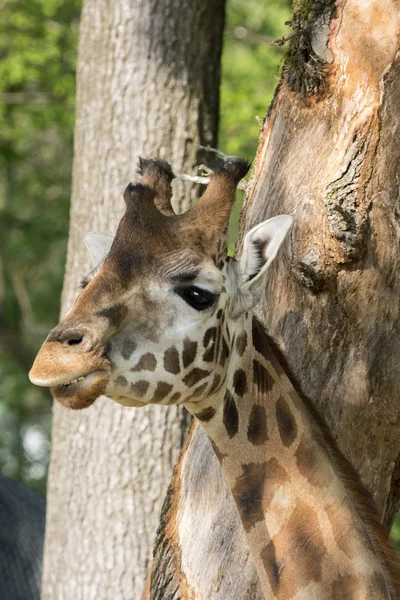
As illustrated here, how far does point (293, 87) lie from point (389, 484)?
185 cm

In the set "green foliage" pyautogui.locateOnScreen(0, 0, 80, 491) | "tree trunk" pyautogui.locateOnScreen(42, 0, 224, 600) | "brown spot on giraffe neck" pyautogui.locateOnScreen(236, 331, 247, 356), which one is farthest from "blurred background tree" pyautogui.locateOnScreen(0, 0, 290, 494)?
"brown spot on giraffe neck" pyautogui.locateOnScreen(236, 331, 247, 356)

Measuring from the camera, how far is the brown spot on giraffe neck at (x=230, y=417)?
3.44 m

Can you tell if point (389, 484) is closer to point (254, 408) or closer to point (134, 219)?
point (254, 408)

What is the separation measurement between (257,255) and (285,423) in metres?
0.66

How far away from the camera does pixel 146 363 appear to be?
3.16m

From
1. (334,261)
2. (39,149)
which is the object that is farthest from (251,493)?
(39,149)

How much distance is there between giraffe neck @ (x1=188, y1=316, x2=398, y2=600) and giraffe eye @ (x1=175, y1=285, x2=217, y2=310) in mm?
244

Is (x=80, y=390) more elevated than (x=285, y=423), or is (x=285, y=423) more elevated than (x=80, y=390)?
(x=80, y=390)

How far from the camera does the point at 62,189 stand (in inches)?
642

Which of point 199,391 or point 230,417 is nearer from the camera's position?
point 199,391

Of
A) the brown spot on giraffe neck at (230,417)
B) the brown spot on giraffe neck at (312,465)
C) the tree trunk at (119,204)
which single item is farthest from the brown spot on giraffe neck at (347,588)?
the tree trunk at (119,204)

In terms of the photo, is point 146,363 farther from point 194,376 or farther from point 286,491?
point 286,491

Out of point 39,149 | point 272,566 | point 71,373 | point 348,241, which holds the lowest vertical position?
point 39,149

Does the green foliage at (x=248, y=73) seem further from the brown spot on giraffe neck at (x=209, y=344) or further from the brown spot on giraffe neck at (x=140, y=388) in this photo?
the brown spot on giraffe neck at (x=140, y=388)
